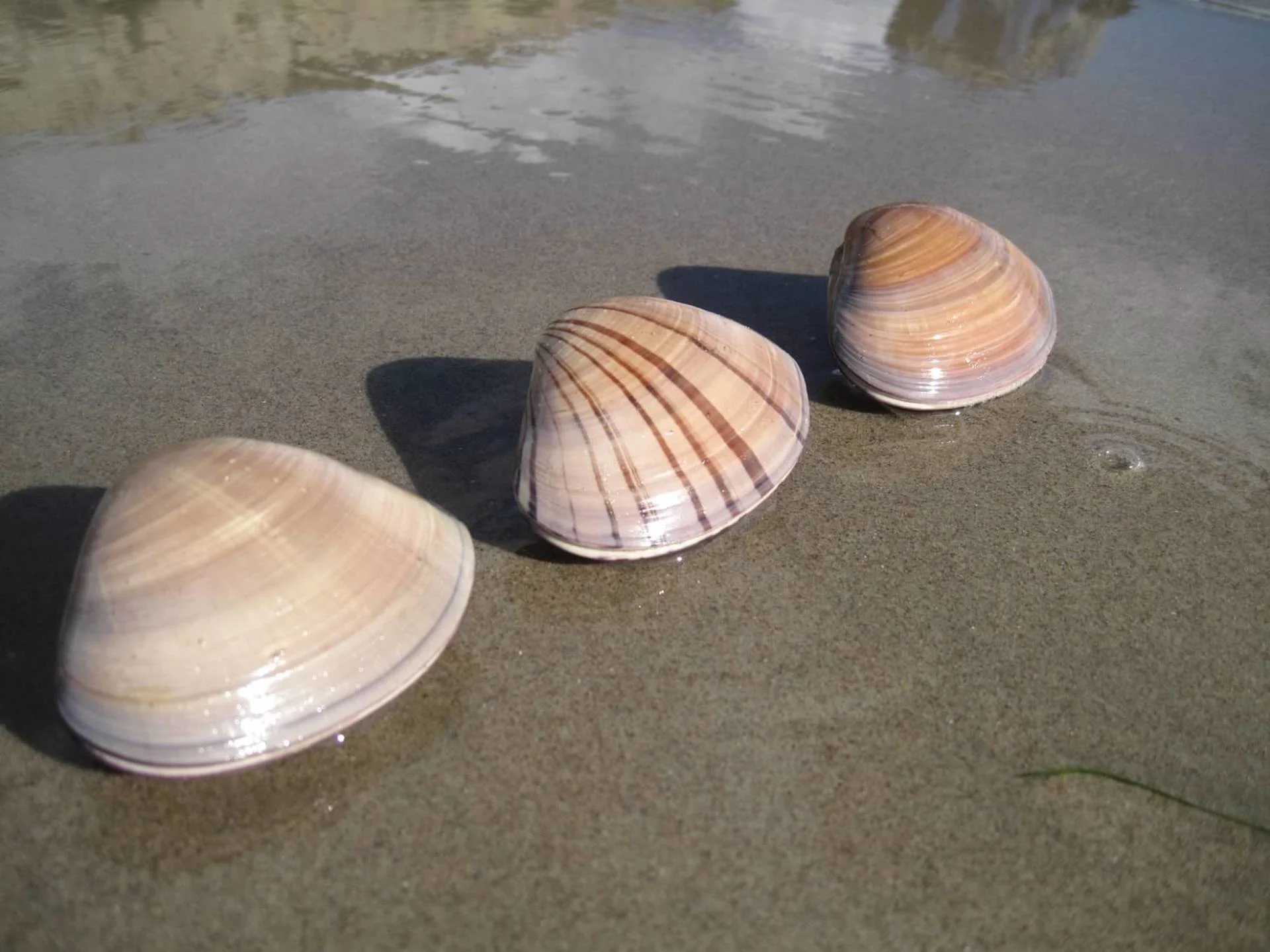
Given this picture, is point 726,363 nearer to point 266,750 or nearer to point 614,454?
point 614,454

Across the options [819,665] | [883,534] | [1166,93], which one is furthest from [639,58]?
[819,665]

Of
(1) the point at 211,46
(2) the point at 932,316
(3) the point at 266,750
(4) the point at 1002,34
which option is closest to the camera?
(3) the point at 266,750

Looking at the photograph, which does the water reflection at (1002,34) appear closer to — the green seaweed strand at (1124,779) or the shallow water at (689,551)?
the shallow water at (689,551)

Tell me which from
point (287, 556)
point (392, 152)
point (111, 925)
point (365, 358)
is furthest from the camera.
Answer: point (392, 152)

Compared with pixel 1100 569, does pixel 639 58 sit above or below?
above

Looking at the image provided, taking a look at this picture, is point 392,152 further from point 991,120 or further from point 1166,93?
point 1166,93

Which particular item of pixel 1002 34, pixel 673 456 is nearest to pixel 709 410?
pixel 673 456

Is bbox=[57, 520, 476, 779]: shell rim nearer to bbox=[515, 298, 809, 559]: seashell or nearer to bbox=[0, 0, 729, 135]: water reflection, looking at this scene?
bbox=[515, 298, 809, 559]: seashell
